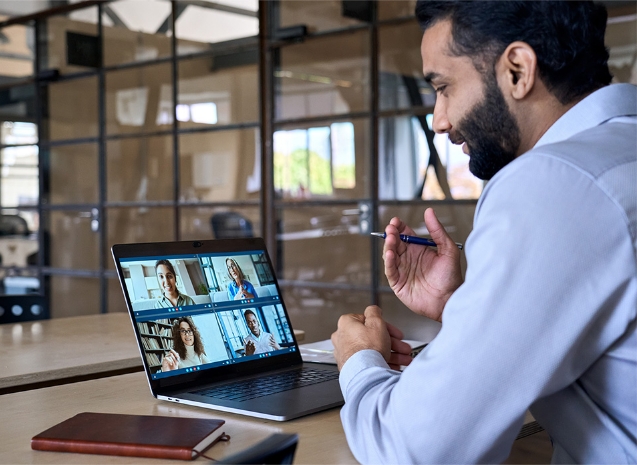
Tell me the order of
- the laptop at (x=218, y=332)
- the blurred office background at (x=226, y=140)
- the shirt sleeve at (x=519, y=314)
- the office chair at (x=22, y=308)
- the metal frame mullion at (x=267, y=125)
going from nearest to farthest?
the shirt sleeve at (x=519, y=314)
the laptop at (x=218, y=332)
the office chair at (x=22, y=308)
the blurred office background at (x=226, y=140)
the metal frame mullion at (x=267, y=125)

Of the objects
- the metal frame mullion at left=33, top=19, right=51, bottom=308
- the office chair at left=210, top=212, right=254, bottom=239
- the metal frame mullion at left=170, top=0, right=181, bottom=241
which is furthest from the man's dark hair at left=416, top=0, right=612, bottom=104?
the metal frame mullion at left=33, top=19, right=51, bottom=308

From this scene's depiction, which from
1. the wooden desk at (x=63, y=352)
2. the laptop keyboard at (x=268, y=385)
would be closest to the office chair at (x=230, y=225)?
the wooden desk at (x=63, y=352)

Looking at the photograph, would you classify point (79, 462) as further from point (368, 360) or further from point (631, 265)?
point (631, 265)

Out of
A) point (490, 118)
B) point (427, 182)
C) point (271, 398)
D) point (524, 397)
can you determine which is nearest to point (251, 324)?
point (271, 398)

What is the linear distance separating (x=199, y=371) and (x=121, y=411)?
0.53ft

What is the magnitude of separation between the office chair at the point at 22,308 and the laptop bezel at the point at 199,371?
1.36m

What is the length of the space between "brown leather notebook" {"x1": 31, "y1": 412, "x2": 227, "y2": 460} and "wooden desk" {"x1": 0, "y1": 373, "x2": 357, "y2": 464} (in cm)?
1

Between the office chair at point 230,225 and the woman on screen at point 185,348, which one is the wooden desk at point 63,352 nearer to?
the woman on screen at point 185,348

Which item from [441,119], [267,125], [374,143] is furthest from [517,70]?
[267,125]

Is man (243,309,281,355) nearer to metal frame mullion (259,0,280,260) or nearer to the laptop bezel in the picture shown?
the laptop bezel

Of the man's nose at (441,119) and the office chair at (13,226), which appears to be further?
the office chair at (13,226)

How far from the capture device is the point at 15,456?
41.8 inches

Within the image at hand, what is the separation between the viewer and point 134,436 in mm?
1064

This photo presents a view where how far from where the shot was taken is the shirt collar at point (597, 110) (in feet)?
3.41
